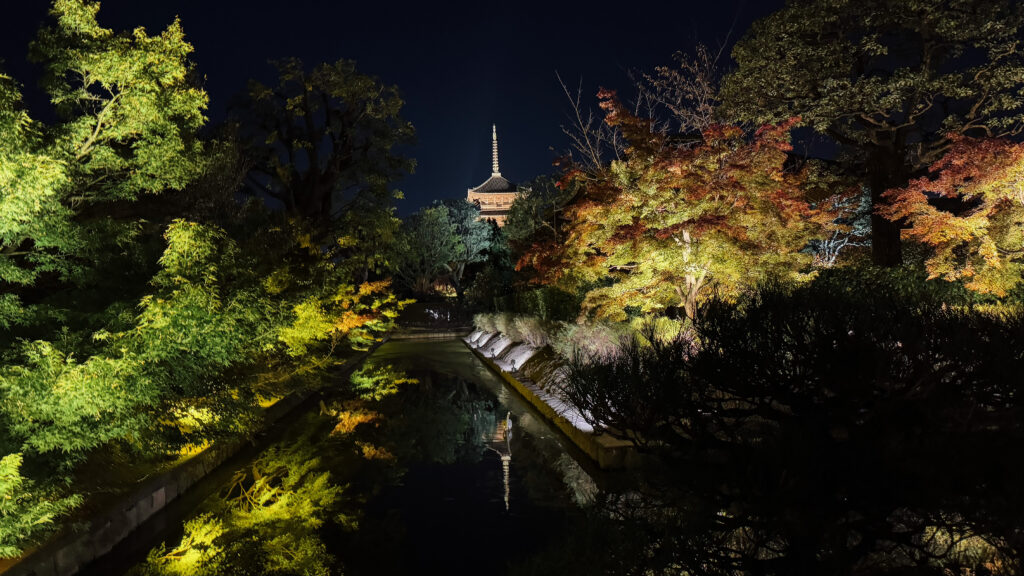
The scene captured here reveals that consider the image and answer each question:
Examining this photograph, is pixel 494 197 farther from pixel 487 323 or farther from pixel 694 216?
pixel 694 216

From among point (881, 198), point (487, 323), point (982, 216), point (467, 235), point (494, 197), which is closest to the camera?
point (982, 216)

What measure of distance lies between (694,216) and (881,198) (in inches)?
256

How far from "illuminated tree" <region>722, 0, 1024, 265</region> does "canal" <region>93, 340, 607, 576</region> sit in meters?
9.32

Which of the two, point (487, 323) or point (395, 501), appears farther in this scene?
point (487, 323)

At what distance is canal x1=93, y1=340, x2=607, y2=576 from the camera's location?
568cm

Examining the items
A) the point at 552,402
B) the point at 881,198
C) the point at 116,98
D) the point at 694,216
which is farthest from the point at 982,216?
the point at 116,98

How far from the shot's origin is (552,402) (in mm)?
11336

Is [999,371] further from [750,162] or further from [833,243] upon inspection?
[833,243]

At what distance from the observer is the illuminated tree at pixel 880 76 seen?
471 inches

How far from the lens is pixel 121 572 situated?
547 cm

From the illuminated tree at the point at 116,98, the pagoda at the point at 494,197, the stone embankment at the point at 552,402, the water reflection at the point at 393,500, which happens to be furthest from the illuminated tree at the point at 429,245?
the illuminated tree at the point at 116,98

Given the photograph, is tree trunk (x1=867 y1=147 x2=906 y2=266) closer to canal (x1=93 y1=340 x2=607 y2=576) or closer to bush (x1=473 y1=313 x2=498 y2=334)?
canal (x1=93 y1=340 x2=607 y2=576)

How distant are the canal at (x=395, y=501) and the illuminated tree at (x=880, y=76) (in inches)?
367

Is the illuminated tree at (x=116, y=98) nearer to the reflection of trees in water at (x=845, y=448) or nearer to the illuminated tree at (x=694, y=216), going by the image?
the illuminated tree at (x=694, y=216)
